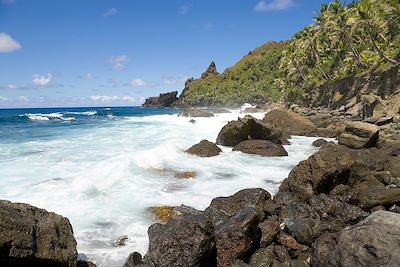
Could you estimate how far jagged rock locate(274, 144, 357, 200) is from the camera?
10.6 m

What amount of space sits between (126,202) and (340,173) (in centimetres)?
653

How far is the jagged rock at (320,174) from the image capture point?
10578 mm

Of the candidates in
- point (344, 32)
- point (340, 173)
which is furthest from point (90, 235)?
point (344, 32)

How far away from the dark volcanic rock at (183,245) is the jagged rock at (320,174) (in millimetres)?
4026

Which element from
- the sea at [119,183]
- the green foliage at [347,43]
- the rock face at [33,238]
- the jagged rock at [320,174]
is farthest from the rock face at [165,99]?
the rock face at [33,238]

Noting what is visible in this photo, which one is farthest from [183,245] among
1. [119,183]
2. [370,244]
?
[119,183]

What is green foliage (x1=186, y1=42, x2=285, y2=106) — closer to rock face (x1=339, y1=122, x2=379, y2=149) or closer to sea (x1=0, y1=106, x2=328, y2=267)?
rock face (x1=339, y1=122, x2=379, y2=149)

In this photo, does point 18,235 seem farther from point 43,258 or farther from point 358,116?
point 358,116

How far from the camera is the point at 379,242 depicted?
5879 millimetres

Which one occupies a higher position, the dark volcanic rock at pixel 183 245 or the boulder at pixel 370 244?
the boulder at pixel 370 244

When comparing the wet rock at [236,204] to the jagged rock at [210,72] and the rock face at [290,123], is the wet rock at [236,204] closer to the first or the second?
the rock face at [290,123]

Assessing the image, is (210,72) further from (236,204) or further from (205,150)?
(236,204)

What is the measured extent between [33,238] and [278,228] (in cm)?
488

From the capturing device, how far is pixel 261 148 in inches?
760
